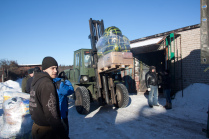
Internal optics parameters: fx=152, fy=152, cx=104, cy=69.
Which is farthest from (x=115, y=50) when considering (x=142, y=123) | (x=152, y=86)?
(x=152, y=86)

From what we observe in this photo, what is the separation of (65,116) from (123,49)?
134 inches

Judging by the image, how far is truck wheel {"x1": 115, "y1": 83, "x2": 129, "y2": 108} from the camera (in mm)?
6853

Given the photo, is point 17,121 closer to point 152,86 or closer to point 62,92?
point 62,92

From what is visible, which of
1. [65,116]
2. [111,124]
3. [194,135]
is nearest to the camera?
[65,116]

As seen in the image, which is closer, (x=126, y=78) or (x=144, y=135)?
(x=144, y=135)

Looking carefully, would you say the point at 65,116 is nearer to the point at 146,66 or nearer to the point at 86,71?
the point at 86,71

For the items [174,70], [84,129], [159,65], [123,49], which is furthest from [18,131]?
[159,65]

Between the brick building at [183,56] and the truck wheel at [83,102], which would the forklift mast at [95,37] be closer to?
the truck wheel at [83,102]

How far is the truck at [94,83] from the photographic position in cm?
631

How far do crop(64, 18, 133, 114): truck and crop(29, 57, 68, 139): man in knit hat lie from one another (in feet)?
12.5

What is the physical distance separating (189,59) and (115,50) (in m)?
6.30

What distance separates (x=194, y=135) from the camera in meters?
4.20

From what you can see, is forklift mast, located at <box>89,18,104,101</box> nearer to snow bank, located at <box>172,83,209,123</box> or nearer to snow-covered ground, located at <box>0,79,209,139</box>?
snow-covered ground, located at <box>0,79,209,139</box>

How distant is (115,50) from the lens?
513 cm
